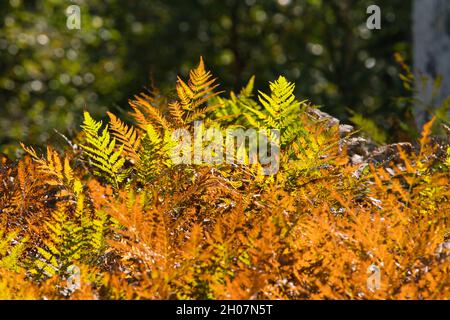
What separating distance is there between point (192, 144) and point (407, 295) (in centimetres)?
110

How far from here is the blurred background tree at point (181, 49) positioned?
9539 mm

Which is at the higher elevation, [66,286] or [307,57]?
[307,57]

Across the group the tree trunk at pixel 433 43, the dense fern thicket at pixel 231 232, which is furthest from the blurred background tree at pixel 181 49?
the dense fern thicket at pixel 231 232

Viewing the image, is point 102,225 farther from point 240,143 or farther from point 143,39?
point 143,39

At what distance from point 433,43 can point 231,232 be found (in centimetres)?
524

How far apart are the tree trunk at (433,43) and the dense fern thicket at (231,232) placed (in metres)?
4.13

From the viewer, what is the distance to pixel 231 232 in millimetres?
2400

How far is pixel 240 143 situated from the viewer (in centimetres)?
331

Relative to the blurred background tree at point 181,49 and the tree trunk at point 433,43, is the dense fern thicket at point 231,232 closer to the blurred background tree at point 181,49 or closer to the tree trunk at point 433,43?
the tree trunk at point 433,43

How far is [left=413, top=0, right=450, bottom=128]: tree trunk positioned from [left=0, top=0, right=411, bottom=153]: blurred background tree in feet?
5.17

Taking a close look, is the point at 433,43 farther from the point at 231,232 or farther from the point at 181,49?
the point at 231,232

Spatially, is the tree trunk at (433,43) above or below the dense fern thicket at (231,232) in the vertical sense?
above

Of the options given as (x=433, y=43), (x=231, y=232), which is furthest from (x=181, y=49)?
(x=231, y=232)
